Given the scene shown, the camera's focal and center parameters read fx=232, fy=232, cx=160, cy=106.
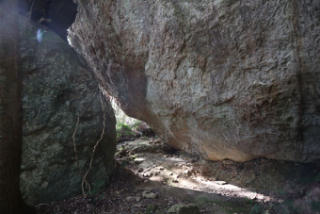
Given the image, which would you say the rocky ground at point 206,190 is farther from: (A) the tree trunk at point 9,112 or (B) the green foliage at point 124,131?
(B) the green foliage at point 124,131

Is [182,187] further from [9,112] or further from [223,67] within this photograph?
[9,112]

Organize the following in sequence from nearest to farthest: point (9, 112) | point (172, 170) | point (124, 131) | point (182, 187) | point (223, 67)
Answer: point (9, 112) < point (223, 67) < point (182, 187) < point (172, 170) < point (124, 131)

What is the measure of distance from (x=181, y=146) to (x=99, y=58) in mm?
3207

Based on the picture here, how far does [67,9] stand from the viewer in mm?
5383

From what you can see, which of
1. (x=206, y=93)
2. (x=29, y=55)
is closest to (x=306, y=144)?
(x=206, y=93)

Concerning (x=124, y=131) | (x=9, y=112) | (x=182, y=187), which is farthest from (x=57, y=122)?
(x=124, y=131)

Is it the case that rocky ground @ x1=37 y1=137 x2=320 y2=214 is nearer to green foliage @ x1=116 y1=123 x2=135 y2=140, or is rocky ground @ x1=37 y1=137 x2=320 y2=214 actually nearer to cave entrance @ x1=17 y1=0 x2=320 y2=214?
cave entrance @ x1=17 y1=0 x2=320 y2=214

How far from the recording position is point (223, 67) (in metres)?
3.93

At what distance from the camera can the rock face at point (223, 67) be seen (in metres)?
3.25

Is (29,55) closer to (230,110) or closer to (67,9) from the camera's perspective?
(67,9)

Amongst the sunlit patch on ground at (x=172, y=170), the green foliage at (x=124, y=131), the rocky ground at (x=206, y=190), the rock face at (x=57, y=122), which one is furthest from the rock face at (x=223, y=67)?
the green foliage at (x=124, y=131)

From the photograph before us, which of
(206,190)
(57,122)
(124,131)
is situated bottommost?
(206,190)

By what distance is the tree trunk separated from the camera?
261 centimetres

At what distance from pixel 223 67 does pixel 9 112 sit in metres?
3.17
